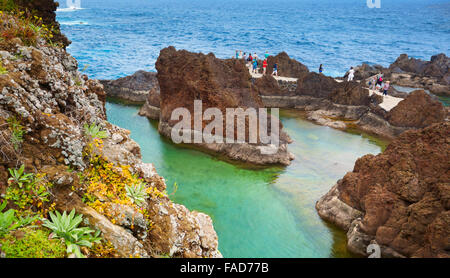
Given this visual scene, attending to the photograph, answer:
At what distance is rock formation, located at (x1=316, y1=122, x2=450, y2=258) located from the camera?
1143cm

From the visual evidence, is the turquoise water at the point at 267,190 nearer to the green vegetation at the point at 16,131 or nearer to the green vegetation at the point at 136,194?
the green vegetation at the point at 136,194

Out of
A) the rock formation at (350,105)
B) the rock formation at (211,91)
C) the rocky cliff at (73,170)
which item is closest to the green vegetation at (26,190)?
the rocky cliff at (73,170)

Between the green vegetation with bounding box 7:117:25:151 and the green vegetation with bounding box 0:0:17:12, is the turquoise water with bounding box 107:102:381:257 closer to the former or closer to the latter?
the green vegetation with bounding box 7:117:25:151

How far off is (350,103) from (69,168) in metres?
31.8

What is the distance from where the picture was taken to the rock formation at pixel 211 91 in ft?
74.0

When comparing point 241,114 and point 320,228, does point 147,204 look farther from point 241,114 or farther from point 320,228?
point 241,114

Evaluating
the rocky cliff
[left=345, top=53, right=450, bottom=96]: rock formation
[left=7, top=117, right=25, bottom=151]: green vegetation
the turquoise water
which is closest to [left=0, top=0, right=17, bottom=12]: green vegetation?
the rocky cliff

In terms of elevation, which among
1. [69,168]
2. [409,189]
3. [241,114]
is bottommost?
[409,189]

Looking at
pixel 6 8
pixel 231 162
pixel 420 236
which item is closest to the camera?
pixel 6 8

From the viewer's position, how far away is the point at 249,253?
14039mm

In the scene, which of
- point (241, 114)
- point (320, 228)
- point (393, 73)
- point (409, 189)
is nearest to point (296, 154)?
point (241, 114)

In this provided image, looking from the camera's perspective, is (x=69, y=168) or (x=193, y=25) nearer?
(x=69, y=168)

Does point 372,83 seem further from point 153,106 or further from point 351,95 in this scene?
point 153,106

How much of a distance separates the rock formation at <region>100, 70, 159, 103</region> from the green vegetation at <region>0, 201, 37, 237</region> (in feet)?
109
